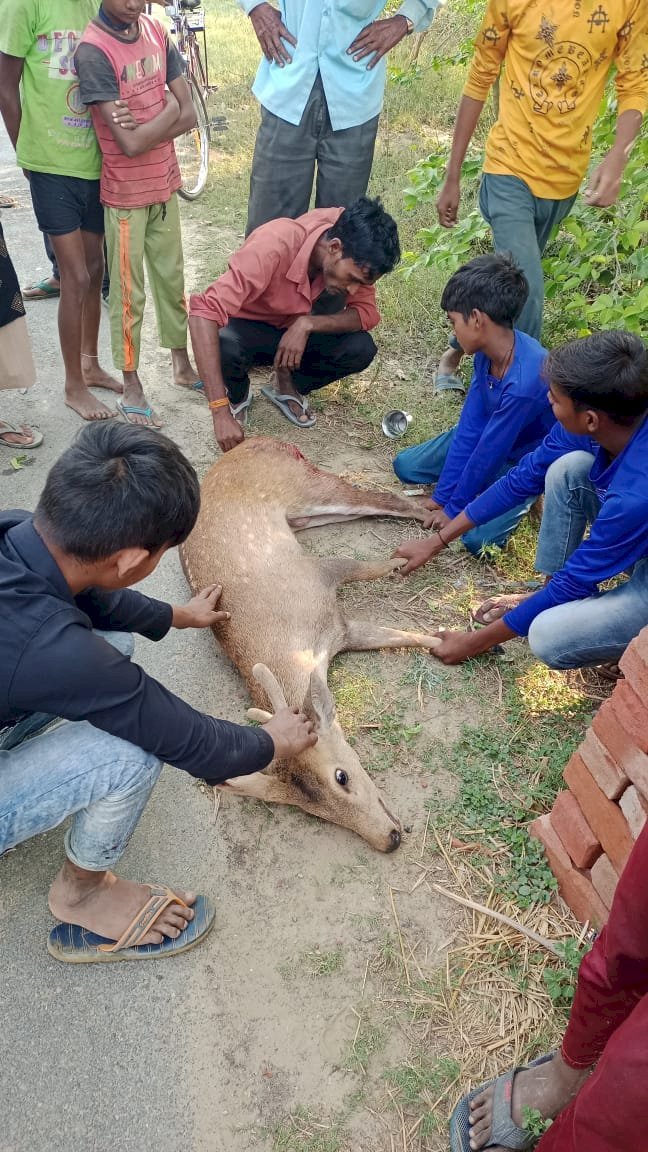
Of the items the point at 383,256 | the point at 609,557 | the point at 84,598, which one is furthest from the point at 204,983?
the point at 383,256

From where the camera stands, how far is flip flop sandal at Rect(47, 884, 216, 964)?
272cm

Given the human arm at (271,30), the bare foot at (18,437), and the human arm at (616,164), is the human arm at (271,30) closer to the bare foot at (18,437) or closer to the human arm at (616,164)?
the human arm at (616,164)

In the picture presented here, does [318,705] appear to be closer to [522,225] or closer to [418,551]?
[418,551]

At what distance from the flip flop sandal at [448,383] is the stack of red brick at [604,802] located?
136 inches

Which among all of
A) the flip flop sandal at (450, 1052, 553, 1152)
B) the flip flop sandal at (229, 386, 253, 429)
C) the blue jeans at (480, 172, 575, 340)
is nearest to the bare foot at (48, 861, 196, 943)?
the flip flop sandal at (450, 1052, 553, 1152)

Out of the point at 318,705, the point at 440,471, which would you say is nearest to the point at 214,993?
the point at 318,705

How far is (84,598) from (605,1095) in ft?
6.66

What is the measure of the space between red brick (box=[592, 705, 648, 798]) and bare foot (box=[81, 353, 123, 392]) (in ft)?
13.5

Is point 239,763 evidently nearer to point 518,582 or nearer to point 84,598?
point 84,598

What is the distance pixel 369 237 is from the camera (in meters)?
4.39

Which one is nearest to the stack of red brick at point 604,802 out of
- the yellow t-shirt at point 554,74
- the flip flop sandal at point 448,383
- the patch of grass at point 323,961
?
the patch of grass at point 323,961

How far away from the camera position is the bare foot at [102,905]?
107 inches

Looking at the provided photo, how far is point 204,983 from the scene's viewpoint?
2729 mm

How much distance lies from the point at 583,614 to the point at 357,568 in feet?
4.38
